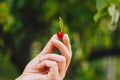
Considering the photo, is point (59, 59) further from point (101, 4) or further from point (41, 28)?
point (41, 28)

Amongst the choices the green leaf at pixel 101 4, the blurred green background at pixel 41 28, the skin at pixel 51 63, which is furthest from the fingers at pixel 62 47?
the blurred green background at pixel 41 28

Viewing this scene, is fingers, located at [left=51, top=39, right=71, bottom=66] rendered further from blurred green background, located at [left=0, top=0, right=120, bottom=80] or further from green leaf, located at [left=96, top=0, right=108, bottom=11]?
blurred green background, located at [left=0, top=0, right=120, bottom=80]

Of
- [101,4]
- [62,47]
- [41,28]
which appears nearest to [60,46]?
[62,47]

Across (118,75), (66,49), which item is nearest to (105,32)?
(66,49)

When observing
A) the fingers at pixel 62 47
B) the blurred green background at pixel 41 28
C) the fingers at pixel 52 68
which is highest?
the fingers at pixel 62 47

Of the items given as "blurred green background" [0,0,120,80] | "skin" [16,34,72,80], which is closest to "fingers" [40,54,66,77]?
"skin" [16,34,72,80]

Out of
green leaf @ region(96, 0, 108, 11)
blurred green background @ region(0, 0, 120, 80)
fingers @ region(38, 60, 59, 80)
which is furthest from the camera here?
blurred green background @ region(0, 0, 120, 80)

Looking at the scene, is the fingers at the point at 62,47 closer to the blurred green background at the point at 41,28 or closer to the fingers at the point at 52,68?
the fingers at the point at 52,68

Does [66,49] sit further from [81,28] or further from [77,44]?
[81,28]

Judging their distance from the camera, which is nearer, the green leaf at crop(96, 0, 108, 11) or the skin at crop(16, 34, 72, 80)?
the skin at crop(16, 34, 72, 80)

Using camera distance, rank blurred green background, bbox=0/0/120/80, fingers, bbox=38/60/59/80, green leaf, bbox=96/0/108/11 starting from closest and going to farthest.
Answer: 1. fingers, bbox=38/60/59/80
2. green leaf, bbox=96/0/108/11
3. blurred green background, bbox=0/0/120/80
